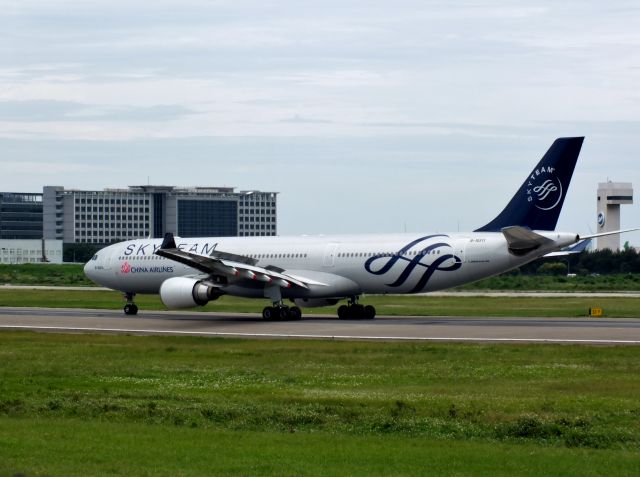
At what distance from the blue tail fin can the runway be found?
12.4ft

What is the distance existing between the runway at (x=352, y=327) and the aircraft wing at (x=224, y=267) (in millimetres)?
1707

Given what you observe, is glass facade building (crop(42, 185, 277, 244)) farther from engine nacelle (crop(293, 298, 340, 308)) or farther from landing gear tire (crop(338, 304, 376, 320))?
landing gear tire (crop(338, 304, 376, 320))

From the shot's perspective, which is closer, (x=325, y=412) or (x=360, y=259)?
(x=325, y=412)

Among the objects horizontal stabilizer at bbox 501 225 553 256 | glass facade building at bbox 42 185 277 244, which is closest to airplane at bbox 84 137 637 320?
horizontal stabilizer at bbox 501 225 553 256

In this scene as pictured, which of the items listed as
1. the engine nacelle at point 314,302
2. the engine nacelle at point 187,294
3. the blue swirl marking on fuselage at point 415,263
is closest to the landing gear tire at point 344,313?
the engine nacelle at point 314,302

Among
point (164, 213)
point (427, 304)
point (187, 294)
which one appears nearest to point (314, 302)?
point (187, 294)

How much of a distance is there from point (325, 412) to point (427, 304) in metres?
40.8

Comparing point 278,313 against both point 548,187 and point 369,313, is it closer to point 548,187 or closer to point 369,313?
point 369,313

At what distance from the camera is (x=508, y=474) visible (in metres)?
14.2

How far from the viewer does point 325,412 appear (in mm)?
19062

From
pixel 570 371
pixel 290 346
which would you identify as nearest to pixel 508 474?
pixel 570 371

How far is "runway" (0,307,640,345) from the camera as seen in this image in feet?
116

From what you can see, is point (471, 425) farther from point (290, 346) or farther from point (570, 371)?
point (290, 346)

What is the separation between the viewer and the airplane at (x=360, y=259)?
42219 millimetres
